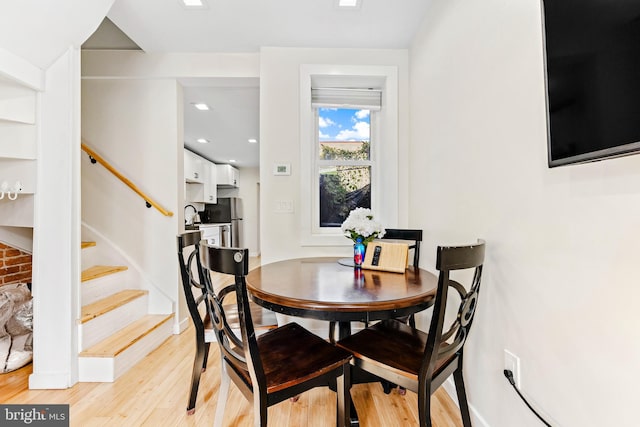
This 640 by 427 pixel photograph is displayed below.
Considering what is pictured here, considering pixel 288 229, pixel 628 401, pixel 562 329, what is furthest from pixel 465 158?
pixel 288 229

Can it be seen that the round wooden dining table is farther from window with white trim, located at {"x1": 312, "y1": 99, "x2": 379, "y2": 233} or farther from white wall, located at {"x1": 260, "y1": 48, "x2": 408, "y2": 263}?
window with white trim, located at {"x1": 312, "y1": 99, "x2": 379, "y2": 233}

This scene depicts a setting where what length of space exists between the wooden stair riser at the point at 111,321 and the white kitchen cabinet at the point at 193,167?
9.41 ft

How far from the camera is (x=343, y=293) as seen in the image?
1261 millimetres

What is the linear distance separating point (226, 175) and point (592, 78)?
661 centimetres

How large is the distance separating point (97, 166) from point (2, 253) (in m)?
0.95

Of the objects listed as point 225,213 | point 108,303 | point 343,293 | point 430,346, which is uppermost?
point 225,213

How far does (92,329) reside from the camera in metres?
2.03

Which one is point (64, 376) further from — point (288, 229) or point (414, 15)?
point (414, 15)

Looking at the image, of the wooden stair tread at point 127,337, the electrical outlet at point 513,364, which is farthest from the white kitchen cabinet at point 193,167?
the electrical outlet at point 513,364

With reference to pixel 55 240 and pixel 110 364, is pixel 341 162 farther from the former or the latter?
pixel 110 364

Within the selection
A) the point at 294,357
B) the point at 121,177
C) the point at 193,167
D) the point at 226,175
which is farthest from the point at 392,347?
the point at 226,175

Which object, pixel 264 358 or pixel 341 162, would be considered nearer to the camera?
pixel 264 358

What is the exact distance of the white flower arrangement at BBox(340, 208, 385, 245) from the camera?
1702mm

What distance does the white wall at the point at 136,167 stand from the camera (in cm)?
270
